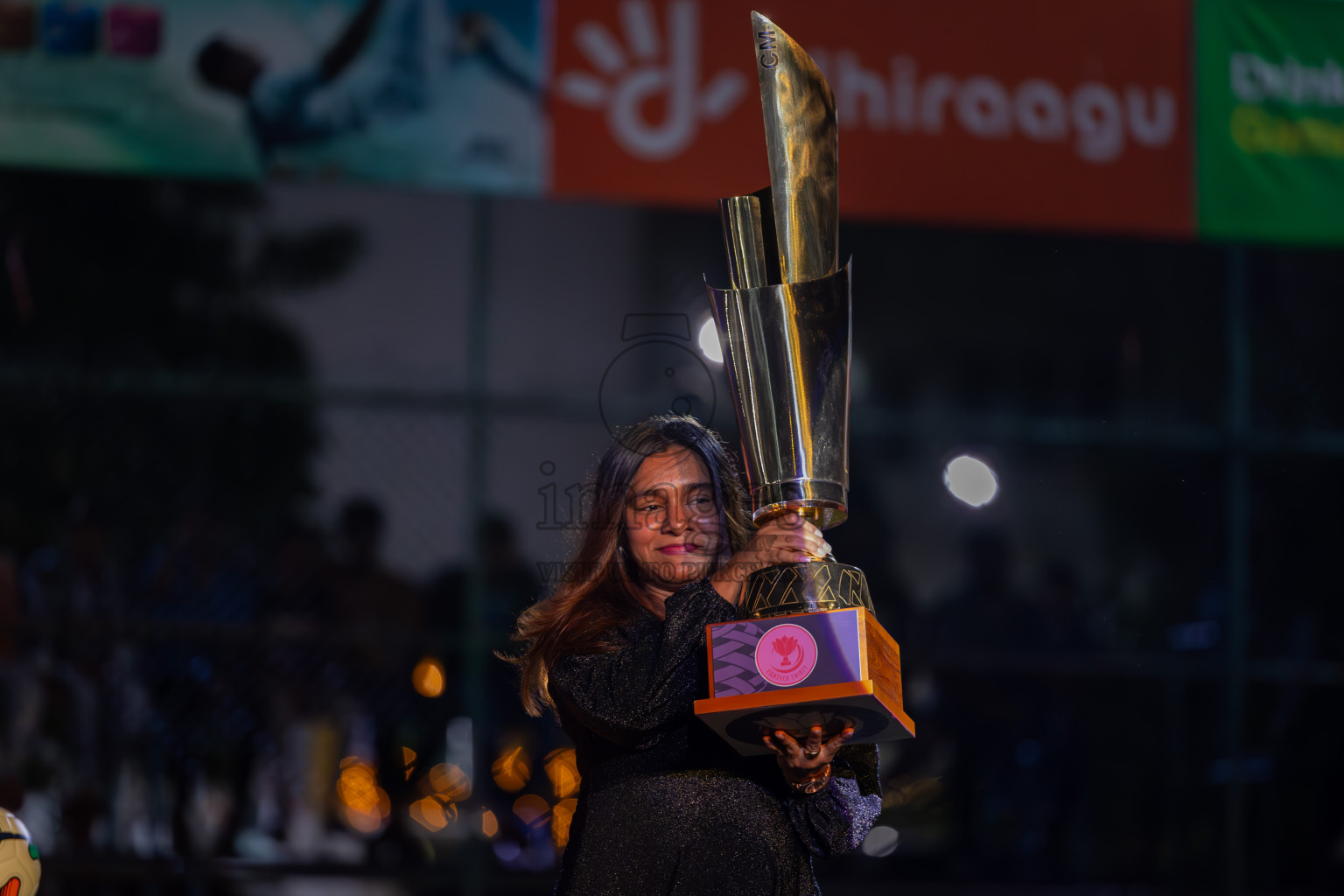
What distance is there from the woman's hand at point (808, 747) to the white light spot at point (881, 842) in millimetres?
3521

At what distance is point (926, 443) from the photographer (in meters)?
5.73

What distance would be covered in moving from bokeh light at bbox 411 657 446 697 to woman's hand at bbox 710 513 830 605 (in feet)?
10.6

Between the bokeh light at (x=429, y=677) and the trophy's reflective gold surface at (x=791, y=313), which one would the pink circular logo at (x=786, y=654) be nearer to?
the trophy's reflective gold surface at (x=791, y=313)

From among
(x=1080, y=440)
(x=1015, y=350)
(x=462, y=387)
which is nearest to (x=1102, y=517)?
(x=1080, y=440)

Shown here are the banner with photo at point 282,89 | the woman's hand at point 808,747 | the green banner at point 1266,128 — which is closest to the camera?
the woman's hand at point 808,747

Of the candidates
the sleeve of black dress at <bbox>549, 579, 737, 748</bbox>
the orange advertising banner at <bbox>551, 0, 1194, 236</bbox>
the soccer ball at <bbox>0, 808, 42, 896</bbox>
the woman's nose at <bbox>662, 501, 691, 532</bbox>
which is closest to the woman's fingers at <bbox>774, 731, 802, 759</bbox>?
the sleeve of black dress at <bbox>549, 579, 737, 748</bbox>

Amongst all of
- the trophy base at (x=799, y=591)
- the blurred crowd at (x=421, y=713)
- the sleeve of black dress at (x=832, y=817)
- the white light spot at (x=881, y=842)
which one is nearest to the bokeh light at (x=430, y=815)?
the blurred crowd at (x=421, y=713)

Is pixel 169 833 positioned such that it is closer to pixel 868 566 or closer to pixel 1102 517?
pixel 868 566

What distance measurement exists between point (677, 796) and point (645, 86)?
3.57 metres

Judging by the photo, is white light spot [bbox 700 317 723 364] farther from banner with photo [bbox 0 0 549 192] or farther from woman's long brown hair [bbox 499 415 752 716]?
woman's long brown hair [bbox 499 415 752 716]

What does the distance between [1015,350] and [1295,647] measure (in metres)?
1.55

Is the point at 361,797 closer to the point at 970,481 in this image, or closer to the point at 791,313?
the point at 970,481

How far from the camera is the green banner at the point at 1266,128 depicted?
5.60 m

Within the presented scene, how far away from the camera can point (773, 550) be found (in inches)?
81.8
